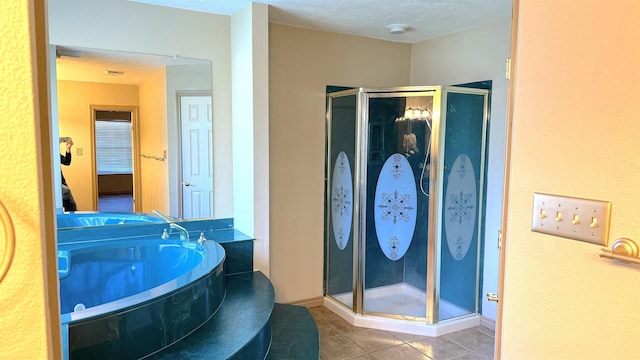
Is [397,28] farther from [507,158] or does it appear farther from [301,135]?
[507,158]

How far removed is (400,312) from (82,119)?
281cm

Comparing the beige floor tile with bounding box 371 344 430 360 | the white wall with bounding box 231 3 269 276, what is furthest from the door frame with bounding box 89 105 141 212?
the beige floor tile with bounding box 371 344 430 360

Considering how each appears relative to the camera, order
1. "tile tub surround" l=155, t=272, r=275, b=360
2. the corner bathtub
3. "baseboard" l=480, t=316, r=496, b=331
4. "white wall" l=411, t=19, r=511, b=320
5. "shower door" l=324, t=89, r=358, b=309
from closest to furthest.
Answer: the corner bathtub → "tile tub surround" l=155, t=272, r=275, b=360 → "white wall" l=411, t=19, r=511, b=320 → "baseboard" l=480, t=316, r=496, b=331 → "shower door" l=324, t=89, r=358, b=309

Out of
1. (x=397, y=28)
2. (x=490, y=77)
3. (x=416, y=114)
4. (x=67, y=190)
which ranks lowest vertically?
(x=67, y=190)

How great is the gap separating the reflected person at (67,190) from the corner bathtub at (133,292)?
1.03 ft

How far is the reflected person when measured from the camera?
9.69 feet

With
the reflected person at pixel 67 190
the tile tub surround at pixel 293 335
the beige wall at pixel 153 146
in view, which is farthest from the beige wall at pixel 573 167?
the reflected person at pixel 67 190

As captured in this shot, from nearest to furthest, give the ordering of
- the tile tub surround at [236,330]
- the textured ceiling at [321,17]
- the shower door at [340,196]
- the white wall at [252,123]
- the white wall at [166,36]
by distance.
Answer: the tile tub surround at [236,330], the white wall at [166,36], the textured ceiling at [321,17], the white wall at [252,123], the shower door at [340,196]

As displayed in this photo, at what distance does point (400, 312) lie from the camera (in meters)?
3.49

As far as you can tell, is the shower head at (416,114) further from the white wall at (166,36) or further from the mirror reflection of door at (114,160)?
the mirror reflection of door at (114,160)

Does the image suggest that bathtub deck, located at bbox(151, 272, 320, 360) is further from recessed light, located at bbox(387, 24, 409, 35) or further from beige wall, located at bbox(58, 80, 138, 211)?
recessed light, located at bbox(387, 24, 409, 35)

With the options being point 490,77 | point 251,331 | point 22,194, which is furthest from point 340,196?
point 22,194

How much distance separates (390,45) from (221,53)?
1586 mm

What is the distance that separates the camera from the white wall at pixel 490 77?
3193 millimetres
